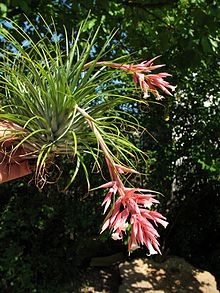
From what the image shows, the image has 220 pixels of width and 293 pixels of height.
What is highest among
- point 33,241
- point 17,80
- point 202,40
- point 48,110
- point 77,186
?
point 202,40

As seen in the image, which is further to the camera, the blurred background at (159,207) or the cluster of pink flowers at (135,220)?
the blurred background at (159,207)

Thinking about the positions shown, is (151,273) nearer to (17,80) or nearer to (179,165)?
(179,165)

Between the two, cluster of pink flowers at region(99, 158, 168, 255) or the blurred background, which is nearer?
cluster of pink flowers at region(99, 158, 168, 255)

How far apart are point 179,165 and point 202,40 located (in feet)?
7.62

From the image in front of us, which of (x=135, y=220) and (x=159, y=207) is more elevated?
(x=135, y=220)

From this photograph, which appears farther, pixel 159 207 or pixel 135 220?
pixel 159 207

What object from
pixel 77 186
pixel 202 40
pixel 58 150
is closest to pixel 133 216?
pixel 58 150

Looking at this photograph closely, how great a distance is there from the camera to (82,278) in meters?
4.48

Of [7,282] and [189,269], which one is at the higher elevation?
[7,282]

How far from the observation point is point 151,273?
14.5 feet

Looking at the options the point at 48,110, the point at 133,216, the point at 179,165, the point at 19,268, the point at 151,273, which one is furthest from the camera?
the point at 179,165

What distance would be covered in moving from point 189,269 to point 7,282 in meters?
1.96

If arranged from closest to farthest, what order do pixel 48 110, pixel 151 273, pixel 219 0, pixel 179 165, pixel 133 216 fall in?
pixel 133 216 < pixel 48 110 < pixel 219 0 < pixel 151 273 < pixel 179 165

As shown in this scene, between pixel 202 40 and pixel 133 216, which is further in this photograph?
pixel 202 40
